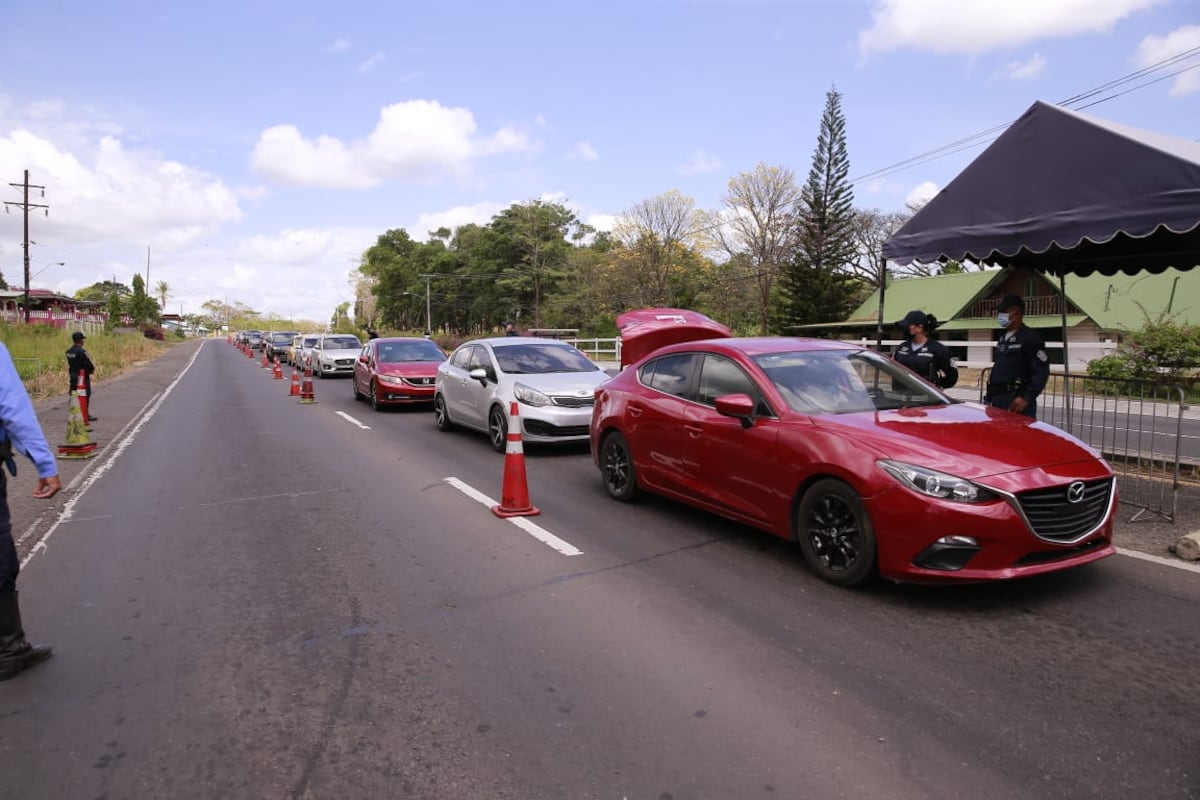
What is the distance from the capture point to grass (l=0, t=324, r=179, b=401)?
68.1 feet

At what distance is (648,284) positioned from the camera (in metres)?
58.6

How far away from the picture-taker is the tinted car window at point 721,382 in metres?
5.64

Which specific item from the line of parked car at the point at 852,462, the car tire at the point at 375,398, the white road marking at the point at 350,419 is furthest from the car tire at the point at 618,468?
the car tire at the point at 375,398

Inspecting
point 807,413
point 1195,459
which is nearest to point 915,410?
point 807,413

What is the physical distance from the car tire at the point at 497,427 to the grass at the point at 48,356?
13736 mm

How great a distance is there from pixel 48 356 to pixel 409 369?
17897 millimetres

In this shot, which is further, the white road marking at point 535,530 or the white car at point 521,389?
the white car at point 521,389

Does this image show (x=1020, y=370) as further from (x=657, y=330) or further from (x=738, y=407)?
(x=657, y=330)

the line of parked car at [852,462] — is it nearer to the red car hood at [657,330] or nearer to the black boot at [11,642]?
the black boot at [11,642]

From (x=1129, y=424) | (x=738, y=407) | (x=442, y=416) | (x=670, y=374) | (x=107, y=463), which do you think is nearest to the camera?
(x=738, y=407)

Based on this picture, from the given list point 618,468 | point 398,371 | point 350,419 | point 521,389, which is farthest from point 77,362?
point 618,468

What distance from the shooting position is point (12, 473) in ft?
12.0

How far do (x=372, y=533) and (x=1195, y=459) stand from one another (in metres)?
9.15

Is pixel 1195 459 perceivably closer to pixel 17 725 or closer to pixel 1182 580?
pixel 1182 580
